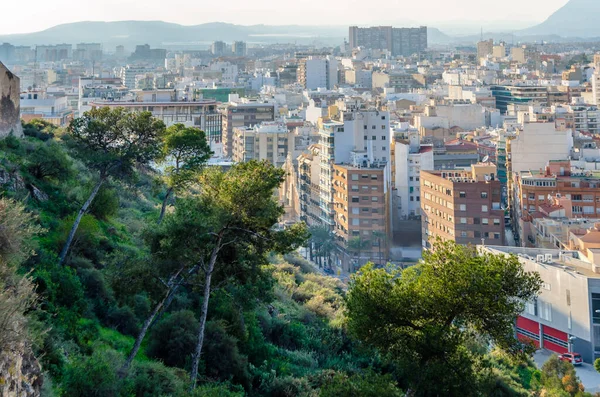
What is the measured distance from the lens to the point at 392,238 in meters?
45.8

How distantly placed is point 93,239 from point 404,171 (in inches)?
1434

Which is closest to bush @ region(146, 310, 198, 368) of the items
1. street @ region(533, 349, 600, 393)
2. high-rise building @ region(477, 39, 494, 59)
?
street @ region(533, 349, 600, 393)

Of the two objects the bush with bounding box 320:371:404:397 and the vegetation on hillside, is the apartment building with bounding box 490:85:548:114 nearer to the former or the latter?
the vegetation on hillside

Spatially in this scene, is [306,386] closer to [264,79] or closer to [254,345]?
[254,345]

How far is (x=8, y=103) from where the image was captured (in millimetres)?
18109

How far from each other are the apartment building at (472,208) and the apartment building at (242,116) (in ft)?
103

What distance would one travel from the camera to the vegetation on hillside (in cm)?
→ 936

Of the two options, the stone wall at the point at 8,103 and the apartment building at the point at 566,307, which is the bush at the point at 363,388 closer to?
the stone wall at the point at 8,103

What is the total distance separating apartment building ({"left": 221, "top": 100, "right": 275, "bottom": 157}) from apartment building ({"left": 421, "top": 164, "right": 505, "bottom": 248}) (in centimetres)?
3132

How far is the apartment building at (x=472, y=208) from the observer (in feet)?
125

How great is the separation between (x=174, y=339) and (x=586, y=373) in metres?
16.4

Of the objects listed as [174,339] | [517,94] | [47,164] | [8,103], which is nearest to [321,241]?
[8,103]

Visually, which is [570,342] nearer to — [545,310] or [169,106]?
[545,310]

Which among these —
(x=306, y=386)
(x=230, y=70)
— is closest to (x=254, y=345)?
(x=306, y=386)
